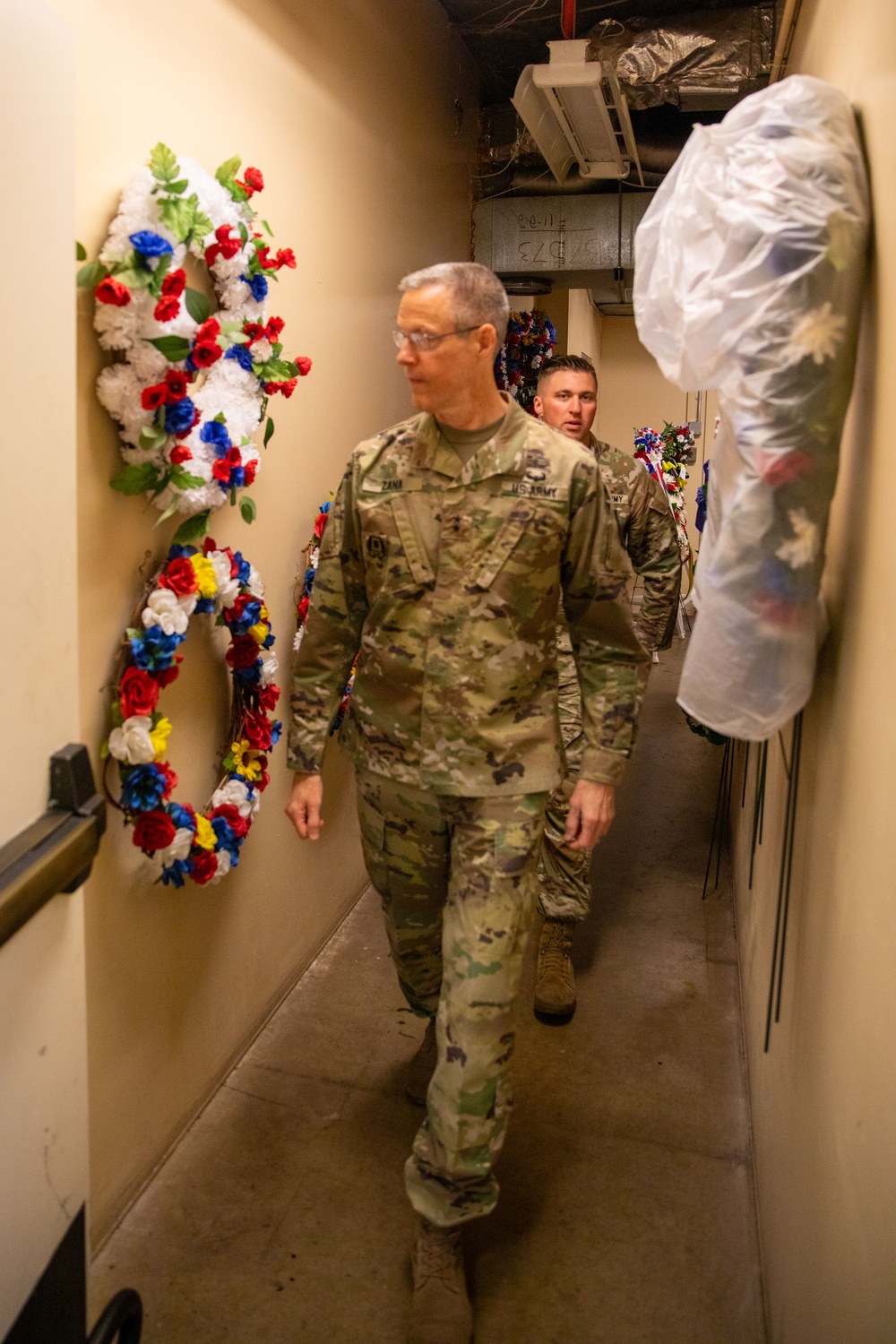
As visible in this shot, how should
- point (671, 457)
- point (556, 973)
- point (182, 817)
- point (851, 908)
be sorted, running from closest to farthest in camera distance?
point (851, 908), point (182, 817), point (556, 973), point (671, 457)

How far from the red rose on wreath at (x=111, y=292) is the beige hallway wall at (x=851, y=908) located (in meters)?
1.12

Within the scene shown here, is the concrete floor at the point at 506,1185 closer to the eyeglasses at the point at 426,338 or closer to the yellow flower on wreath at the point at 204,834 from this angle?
the yellow flower on wreath at the point at 204,834

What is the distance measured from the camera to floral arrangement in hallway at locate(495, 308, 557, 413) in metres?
5.16

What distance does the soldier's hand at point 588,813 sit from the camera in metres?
2.09

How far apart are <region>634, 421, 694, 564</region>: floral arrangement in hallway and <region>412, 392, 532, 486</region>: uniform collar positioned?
3.34m

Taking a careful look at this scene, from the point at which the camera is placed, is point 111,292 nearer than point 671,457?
Yes

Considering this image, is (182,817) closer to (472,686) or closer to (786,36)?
(472,686)

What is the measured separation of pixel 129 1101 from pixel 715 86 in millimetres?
3761

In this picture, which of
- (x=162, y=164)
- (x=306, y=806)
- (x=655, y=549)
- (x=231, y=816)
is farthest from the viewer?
(x=655, y=549)

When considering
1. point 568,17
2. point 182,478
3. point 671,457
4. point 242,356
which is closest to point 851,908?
point 182,478

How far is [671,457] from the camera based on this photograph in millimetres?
6676

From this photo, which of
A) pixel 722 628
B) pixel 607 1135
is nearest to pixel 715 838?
pixel 607 1135

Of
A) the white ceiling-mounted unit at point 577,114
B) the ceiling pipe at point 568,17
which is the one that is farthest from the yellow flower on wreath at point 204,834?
the ceiling pipe at point 568,17

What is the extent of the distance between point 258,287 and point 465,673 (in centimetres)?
88
